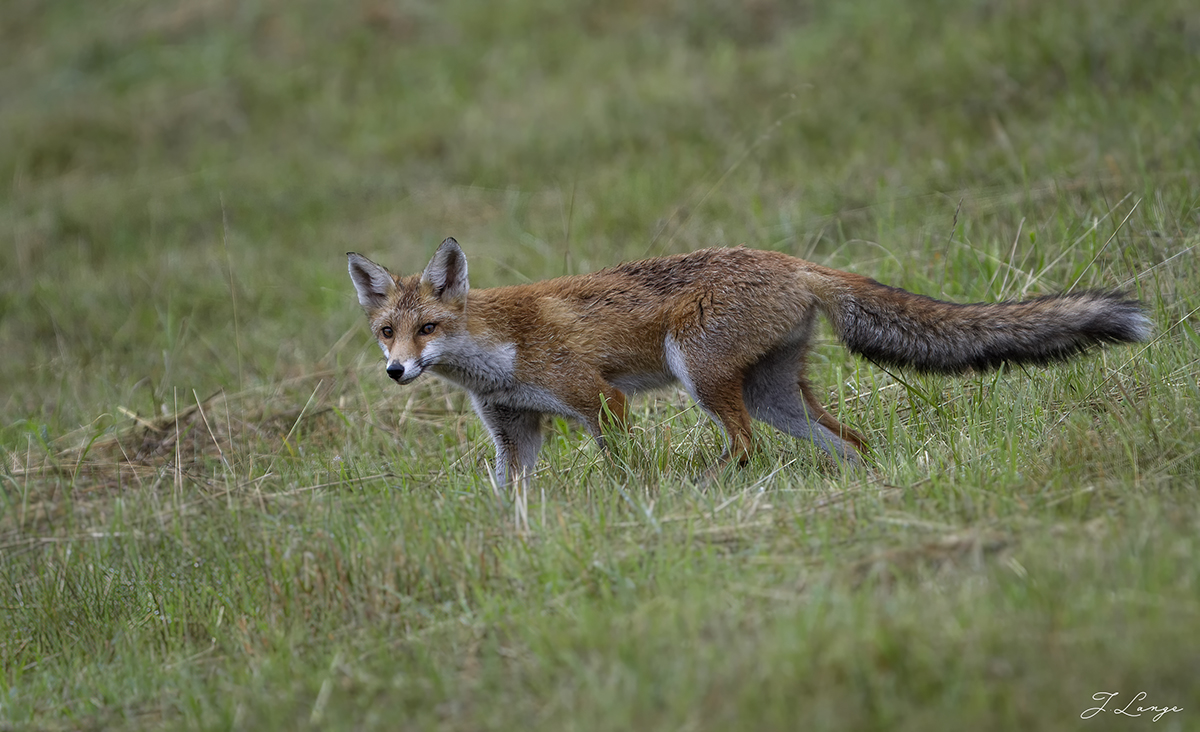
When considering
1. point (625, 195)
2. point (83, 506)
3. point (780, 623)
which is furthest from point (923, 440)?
point (625, 195)

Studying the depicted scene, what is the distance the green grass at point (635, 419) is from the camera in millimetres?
3426

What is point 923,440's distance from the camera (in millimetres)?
5652

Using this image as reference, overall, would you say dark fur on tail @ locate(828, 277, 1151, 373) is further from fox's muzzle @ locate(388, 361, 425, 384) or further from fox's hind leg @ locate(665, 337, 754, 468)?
fox's muzzle @ locate(388, 361, 425, 384)

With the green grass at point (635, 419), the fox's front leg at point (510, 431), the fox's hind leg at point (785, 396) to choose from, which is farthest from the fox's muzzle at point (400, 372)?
the fox's hind leg at point (785, 396)

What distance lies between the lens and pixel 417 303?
21.1ft

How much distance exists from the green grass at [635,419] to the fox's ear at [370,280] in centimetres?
77

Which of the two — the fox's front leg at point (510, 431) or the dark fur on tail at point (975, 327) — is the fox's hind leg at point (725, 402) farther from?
the fox's front leg at point (510, 431)

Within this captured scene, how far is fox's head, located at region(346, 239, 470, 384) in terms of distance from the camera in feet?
20.2
